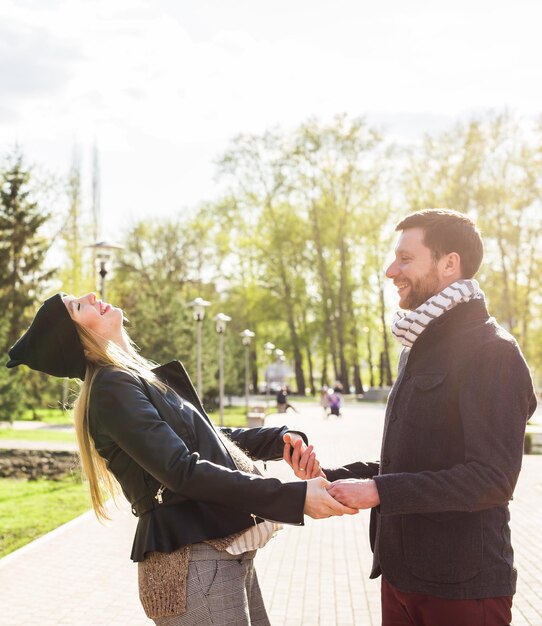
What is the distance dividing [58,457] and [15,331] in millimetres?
19245

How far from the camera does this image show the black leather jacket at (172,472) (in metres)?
2.77

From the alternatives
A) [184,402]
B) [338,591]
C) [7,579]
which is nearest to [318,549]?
[338,591]

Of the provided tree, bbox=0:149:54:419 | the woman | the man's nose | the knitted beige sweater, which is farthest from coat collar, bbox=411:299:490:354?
tree, bbox=0:149:54:419

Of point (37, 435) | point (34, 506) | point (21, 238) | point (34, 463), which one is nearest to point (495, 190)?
point (21, 238)

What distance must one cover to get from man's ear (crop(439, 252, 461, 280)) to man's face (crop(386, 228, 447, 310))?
0.02 metres

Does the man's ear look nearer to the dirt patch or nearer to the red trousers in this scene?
the red trousers

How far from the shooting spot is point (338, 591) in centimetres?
729

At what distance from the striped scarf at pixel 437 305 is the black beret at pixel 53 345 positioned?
1.12 m

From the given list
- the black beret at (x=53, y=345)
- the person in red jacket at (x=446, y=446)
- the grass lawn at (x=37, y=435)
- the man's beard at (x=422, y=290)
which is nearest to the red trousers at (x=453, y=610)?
the person in red jacket at (x=446, y=446)

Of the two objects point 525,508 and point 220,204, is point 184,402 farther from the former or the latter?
point 220,204

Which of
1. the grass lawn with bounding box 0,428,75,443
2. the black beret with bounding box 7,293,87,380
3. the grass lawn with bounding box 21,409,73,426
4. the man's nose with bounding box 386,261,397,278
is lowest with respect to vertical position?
the grass lawn with bounding box 0,428,75,443

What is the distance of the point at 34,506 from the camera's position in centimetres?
1188

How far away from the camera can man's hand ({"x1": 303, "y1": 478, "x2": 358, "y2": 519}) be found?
277 cm

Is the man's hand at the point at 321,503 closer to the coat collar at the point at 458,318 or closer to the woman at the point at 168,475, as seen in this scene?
the woman at the point at 168,475
